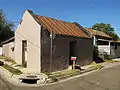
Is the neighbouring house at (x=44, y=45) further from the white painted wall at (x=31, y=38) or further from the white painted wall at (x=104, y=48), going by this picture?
the white painted wall at (x=104, y=48)

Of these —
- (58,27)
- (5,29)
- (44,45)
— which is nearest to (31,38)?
(44,45)

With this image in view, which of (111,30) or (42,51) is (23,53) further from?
(111,30)

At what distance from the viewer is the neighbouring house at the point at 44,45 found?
45.1 ft

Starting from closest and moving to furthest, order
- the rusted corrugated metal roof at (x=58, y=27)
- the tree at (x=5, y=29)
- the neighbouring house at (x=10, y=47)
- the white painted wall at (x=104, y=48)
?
the rusted corrugated metal roof at (x=58, y=27) → the neighbouring house at (x=10, y=47) → the white painted wall at (x=104, y=48) → the tree at (x=5, y=29)

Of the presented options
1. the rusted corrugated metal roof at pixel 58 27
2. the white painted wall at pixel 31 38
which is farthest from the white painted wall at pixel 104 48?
the white painted wall at pixel 31 38

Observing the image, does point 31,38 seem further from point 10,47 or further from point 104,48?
point 104,48

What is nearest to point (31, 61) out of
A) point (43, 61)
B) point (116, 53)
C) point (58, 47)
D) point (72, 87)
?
point (43, 61)

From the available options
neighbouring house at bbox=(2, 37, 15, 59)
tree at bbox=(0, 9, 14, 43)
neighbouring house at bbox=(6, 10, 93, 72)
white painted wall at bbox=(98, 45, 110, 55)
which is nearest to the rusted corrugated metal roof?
neighbouring house at bbox=(6, 10, 93, 72)

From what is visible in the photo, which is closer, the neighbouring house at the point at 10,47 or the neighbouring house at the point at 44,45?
the neighbouring house at the point at 44,45

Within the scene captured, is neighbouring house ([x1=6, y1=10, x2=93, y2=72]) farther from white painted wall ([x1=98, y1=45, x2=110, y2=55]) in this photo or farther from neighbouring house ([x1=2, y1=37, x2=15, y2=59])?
white painted wall ([x1=98, y1=45, x2=110, y2=55])

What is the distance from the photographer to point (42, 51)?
1361 centimetres

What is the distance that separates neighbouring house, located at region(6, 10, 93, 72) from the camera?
13742mm

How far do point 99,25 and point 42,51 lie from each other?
185 ft

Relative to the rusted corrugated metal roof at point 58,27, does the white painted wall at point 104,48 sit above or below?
below
